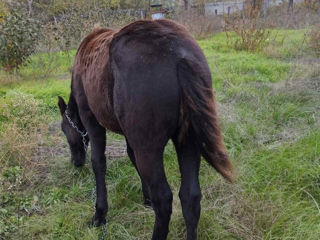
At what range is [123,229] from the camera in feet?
8.55

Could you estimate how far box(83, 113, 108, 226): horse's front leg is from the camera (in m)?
2.79

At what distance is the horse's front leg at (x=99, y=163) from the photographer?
110 inches

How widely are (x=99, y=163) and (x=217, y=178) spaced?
1.12 metres

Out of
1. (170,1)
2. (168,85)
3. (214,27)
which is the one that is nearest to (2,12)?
(168,85)

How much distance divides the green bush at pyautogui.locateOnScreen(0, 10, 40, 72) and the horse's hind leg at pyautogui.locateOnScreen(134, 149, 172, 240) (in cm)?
690

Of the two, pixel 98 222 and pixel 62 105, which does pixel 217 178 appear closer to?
pixel 98 222

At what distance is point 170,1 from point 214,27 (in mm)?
8083

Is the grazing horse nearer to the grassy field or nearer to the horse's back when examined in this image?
the horse's back

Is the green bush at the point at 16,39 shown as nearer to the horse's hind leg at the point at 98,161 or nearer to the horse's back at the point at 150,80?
the horse's hind leg at the point at 98,161

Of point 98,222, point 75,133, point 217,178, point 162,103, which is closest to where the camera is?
point 162,103

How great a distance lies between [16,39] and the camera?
7.78 m

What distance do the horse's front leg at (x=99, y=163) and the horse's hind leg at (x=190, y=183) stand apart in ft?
3.18

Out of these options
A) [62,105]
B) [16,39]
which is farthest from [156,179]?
[16,39]

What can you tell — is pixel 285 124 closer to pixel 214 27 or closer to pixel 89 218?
pixel 89 218
